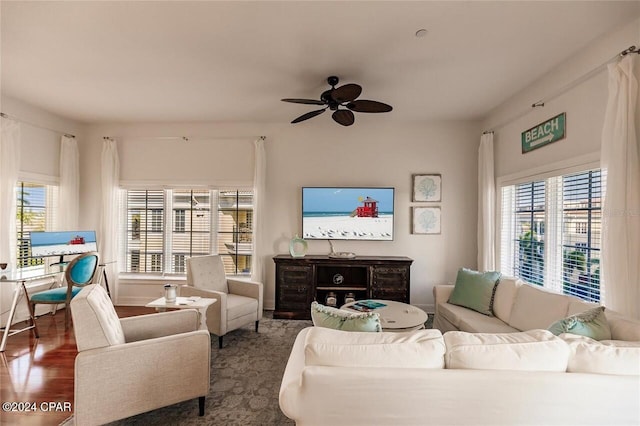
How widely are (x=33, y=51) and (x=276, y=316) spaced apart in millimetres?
3783

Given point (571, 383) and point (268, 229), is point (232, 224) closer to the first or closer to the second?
point (268, 229)

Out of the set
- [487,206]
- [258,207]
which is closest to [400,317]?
[487,206]

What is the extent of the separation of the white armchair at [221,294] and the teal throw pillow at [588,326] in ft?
9.29

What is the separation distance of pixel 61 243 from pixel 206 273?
218cm

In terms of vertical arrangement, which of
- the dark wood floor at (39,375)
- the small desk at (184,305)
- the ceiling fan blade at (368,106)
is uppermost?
the ceiling fan blade at (368,106)

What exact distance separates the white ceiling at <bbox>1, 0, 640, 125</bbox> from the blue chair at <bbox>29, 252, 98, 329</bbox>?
81.2 inches

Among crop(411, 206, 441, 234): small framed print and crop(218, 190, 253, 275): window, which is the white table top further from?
crop(411, 206, 441, 234): small framed print

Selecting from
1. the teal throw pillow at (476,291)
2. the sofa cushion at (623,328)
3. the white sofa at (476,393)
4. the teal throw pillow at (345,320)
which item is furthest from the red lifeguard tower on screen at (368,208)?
the white sofa at (476,393)

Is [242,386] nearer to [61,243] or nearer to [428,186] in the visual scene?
[61,243]

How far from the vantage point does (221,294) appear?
3.06 meters

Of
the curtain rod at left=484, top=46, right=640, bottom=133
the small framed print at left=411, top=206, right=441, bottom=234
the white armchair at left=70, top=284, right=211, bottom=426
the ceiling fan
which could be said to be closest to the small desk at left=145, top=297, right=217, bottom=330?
the white armchair at left=70, top=284, right=211, bottom=426

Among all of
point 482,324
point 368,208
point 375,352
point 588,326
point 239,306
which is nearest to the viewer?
point 375,352

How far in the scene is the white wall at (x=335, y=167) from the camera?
14.1 feet

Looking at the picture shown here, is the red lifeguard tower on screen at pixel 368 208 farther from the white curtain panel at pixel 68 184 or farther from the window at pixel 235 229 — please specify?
the white curtain panel at pixel 68 184
